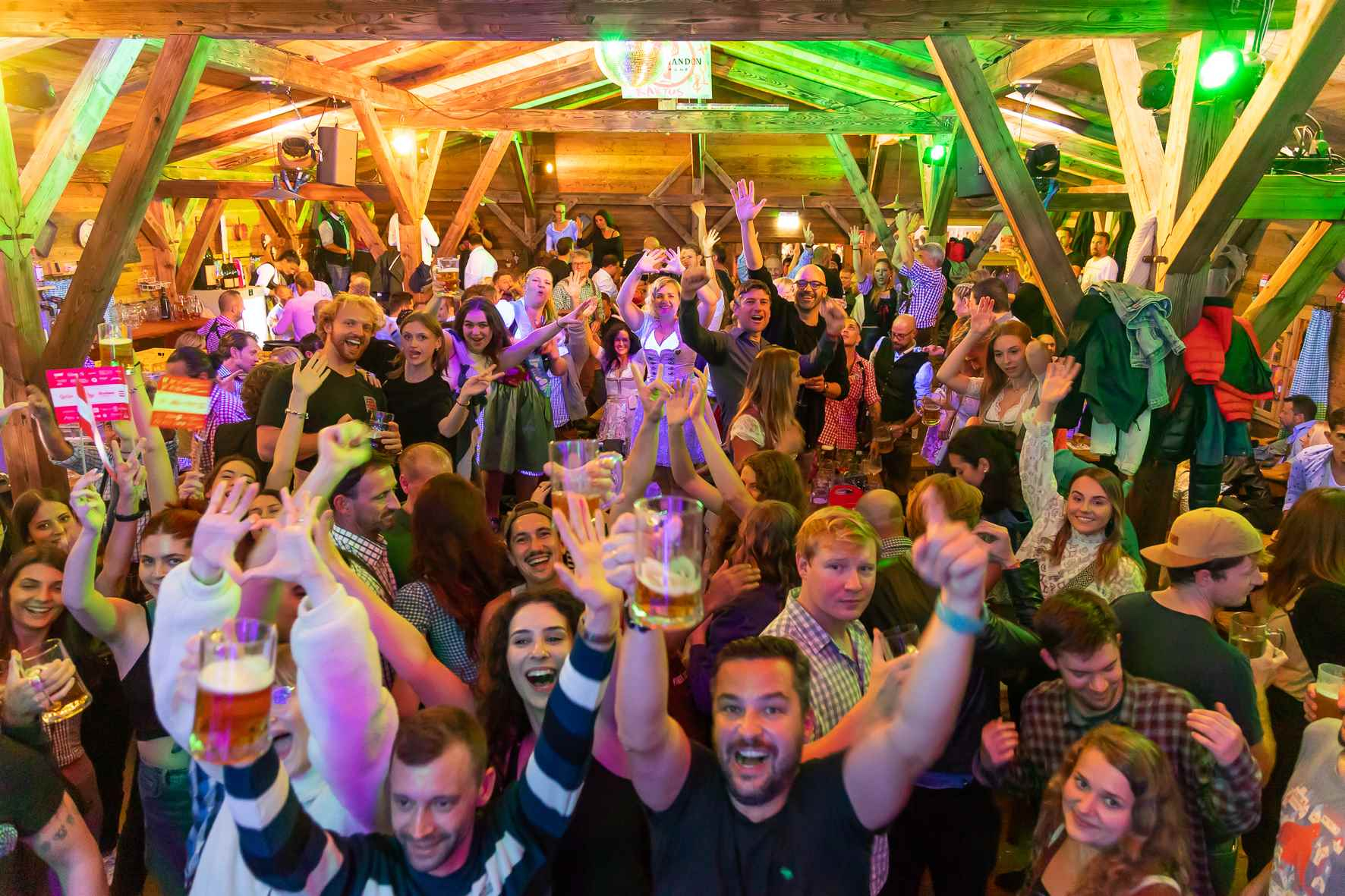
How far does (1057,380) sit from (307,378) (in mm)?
2472

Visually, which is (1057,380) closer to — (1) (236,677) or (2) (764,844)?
(2) (764,844)

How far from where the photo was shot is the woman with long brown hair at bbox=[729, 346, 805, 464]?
366 centimetres

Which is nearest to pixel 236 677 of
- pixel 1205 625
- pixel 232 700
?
pixel 232 700

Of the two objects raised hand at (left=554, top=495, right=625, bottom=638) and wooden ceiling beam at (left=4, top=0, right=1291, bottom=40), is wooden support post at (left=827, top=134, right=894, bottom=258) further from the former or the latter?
raised hand at (left=554, top=495, right=625, bottom=638)

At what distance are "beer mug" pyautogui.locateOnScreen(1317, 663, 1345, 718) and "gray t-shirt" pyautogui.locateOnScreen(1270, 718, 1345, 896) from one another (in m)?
0.09

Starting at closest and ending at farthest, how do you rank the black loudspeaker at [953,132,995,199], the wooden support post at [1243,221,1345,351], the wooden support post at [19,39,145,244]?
the wooden support post at [19,39,145,244] → the wooden support post at [1243,221,1345,351] → the black loudspeaker at [953,132,995,199]

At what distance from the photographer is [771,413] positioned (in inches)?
146

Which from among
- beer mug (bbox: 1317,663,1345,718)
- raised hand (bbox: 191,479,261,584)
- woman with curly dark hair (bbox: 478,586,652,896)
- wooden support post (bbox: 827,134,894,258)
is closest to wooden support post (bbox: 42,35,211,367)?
raised hand (bbox: 191,479,261,584)

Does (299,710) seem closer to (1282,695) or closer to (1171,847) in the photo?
(1171,847)

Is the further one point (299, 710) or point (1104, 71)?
point (1104, 71)

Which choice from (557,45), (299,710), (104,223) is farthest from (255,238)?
(299,710)

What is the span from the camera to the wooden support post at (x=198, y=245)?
1061 centimetres

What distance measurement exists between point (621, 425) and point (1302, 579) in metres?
3.13

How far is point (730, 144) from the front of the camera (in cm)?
1434
